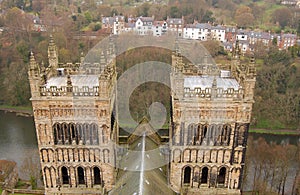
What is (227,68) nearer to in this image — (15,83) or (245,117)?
(245,117)

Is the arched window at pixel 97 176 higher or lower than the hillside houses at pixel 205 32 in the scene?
lower

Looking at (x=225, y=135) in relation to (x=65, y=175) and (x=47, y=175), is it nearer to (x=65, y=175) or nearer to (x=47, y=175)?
(x=65, y=175)

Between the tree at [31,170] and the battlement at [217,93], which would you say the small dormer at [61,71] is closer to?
the battlement at [217,93]

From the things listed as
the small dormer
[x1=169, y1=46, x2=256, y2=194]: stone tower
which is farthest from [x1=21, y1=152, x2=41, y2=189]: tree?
[x1=169, y1=46, x2=256, y2=194]: stone tower

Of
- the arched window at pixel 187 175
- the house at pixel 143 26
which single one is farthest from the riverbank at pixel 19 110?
the arched window at pixel 187 175

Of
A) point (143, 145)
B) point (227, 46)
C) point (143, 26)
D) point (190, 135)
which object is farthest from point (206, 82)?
point (143, 26)

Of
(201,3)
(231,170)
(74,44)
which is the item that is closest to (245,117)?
(231,170)
